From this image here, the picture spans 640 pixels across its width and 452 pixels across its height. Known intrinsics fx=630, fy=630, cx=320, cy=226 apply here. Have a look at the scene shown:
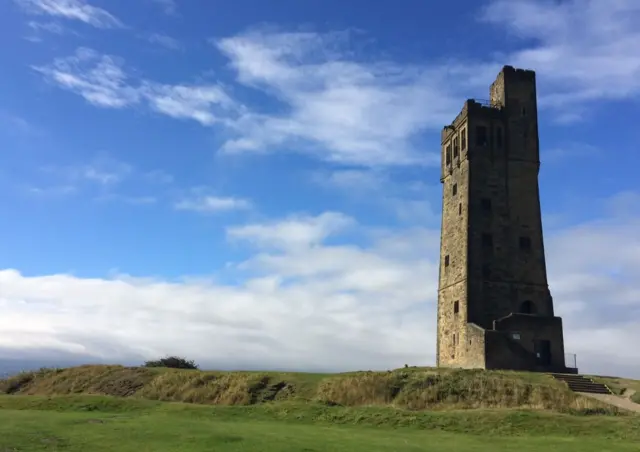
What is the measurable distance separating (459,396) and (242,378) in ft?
40.6

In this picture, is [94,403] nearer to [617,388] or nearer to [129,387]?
[129,387]

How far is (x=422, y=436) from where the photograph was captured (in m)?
22.2

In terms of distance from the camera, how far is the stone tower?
166ft

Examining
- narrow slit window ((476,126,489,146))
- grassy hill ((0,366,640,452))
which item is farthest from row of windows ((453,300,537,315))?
narrow slit window ((476,126,489,146))

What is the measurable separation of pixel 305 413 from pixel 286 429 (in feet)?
16.0

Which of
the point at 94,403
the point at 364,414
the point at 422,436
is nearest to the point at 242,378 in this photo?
the point at 94,403

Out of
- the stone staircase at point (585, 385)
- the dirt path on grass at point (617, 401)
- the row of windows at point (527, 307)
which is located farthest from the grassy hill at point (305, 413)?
the row of windows at point (527, 307)

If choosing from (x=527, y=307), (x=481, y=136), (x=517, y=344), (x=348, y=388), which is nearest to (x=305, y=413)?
(x=348, y=388)

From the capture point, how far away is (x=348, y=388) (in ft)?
110

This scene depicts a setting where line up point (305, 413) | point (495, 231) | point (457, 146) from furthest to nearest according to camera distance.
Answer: point (457, 146), point (495, 231), point (305, 413)

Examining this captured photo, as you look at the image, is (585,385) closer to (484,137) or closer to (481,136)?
(484,137)

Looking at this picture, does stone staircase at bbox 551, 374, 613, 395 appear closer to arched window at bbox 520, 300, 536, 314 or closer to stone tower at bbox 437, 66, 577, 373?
stone tower at bbox 437, 66, 577, 373

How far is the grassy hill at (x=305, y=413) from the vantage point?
19603 mm

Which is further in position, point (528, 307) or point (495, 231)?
point (495, 231)
